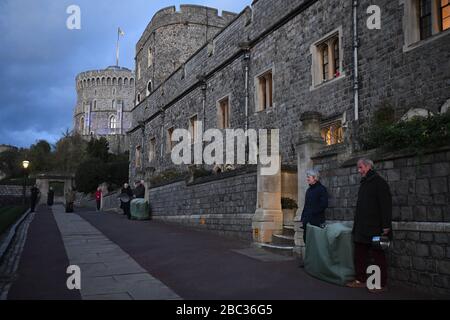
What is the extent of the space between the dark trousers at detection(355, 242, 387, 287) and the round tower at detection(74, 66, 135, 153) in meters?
74.7

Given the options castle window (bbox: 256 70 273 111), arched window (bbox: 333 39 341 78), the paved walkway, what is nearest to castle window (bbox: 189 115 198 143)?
castle window (bbox: 256 70 273 111)

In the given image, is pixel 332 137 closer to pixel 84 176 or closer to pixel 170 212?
pixel 170 212

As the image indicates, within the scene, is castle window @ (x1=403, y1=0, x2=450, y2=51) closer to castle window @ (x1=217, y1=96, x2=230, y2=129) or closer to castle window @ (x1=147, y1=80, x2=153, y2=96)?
castle window @ (x1=217, y1=96, x2=230, y2=129)

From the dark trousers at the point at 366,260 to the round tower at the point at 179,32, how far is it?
23902 millimetres

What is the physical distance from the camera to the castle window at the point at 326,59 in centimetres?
1232

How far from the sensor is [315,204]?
7227 mm

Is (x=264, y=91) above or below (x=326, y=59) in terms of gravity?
below

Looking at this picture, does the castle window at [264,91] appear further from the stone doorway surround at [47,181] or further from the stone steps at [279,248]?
the stone doorway surround at [47,181]

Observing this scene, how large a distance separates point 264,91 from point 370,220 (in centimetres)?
1071

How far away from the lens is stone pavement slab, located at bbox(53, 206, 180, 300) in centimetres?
541

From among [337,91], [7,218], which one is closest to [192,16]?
[7,218]

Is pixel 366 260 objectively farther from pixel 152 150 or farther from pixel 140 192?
pixel 152 150
